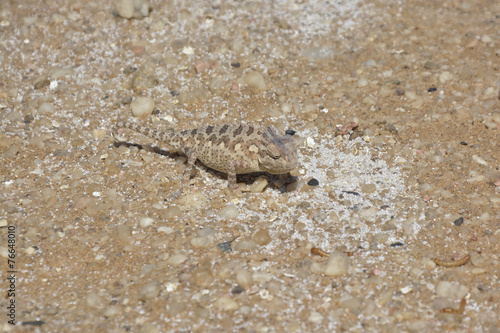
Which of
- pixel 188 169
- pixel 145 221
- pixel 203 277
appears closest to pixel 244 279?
pixel 203 277

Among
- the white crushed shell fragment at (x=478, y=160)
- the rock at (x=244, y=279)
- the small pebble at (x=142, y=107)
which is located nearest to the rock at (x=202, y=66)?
the small pebble at (x=142, y=107)

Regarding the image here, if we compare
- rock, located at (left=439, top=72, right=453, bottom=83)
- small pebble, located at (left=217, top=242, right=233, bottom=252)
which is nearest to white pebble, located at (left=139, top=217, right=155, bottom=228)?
small pebble, located at (left=217, top=242, right=233, bottom=252)

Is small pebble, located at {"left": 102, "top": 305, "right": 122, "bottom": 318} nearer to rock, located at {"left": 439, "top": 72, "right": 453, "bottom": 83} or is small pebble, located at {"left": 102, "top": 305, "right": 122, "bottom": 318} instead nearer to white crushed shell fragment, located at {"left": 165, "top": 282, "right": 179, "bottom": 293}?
white crushed shell fragment, located at {"left": 165, "top": 282, "right": 179, "bottom": 293}

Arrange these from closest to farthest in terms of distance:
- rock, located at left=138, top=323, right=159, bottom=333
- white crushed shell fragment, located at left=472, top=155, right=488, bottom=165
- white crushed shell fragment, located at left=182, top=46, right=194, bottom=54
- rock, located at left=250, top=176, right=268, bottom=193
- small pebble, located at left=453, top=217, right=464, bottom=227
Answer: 1. rock, located at left=138, top=323, right=159, bottom=333
2. small pebble, located at left=453, top=217, right=464, bottom=227
3. rock, located at left=250, top=176, right=268, bottom=193
4. white crushed shell fragment, located at left=472, top=155, right=488, bottom=165
5. white crushed shell fragment, located at left=182, top=46, right=194, bottom=54

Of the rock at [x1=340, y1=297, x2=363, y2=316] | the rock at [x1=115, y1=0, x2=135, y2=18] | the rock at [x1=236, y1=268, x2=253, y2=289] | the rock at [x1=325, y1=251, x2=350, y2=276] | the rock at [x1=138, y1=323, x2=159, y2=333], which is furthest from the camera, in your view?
the rock at [x1=115, y1=0, x2=135, y2=18]

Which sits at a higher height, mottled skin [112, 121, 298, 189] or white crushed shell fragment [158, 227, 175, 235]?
mottled skin [112, 121, 298, 189]

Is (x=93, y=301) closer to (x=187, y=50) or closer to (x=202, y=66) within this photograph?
(x=202, y=66)
